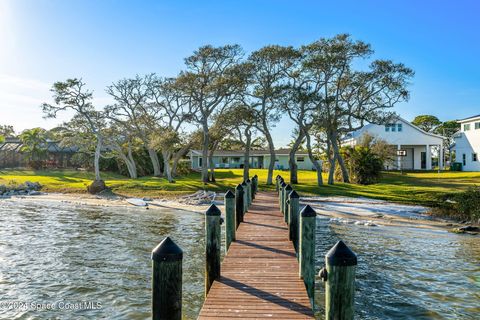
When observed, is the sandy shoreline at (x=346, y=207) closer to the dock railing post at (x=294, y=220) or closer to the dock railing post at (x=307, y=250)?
the dock railing post at (x=294, y=220)

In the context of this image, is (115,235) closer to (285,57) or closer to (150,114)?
(285,57)

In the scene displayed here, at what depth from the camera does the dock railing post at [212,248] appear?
25.0ft

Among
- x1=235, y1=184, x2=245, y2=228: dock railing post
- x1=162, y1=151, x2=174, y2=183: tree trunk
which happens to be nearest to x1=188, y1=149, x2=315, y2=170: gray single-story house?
x1=162, y1=151, x2=174, y2=183: tree trunk

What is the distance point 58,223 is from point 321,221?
1469cm

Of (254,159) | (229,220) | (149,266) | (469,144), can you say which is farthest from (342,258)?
(254,159)

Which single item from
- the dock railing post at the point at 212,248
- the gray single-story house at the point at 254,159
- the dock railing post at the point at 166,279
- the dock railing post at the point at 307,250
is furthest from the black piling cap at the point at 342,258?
the gray single-story house at the point at 254,159

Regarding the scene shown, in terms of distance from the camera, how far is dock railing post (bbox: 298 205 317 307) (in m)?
7.75

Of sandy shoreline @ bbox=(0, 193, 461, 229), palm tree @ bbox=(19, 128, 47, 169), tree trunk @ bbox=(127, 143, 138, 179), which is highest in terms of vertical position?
palm tree @ bbox=(19, 128, 47, 169)

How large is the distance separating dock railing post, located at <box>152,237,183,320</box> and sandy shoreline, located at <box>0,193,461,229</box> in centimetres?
1881

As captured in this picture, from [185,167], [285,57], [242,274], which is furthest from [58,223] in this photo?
[185,167]

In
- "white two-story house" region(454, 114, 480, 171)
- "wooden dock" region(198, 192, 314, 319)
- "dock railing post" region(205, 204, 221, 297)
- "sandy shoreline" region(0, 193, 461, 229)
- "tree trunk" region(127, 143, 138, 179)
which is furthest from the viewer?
"white two-story house" region(454, 114, 480, 171)

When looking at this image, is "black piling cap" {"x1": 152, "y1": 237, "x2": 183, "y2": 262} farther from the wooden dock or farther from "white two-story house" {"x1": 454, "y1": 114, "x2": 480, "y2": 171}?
"white two-story house" {"x1": 454, "y1": 114, "x2": 480, "y2": 171}

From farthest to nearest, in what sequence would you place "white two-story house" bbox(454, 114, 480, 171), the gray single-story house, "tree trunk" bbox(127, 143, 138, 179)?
the gray single-story house < "white two-story house" bbox(454, 114, 480, 171) < "tree trunk" bbox(127, 143, 138, 179)

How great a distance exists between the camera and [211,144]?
146 feet
